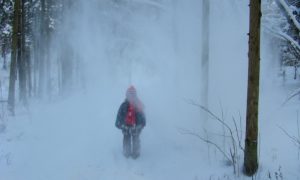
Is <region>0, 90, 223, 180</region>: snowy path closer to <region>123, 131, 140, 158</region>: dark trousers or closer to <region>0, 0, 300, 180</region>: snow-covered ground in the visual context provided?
<region>0, 0, 300, 180</region>: snow-covered ground

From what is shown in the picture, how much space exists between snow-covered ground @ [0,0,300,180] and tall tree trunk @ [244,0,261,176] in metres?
0.37

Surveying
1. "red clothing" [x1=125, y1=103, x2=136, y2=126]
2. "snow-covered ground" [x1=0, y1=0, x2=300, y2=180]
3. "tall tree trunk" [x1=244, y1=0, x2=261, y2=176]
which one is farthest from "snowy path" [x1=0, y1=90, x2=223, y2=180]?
"tall tree trunk" [x1=244, y1=0, x2=261, y2=176]

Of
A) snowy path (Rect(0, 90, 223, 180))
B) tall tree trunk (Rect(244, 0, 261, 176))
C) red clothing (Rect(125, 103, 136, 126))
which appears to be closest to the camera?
tall tree trunk (Rect(244, 0, 261, 176))

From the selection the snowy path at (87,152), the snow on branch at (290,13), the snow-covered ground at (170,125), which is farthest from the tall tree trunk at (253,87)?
the snowy path at (87,152)

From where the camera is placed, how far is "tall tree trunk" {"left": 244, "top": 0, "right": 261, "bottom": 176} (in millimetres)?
9500

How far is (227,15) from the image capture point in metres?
18.9

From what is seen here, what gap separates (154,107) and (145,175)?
1058 centimetres

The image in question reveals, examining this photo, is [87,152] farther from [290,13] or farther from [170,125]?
[290,13]

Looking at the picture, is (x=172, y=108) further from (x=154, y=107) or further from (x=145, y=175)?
(x=145, y=175)

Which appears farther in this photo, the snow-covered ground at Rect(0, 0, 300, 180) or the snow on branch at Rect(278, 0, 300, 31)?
the snow-covered ground at Rect(0, 0, 300, 180)

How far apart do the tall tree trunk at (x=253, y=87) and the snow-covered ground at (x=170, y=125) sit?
37cm

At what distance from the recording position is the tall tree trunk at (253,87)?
374 inches

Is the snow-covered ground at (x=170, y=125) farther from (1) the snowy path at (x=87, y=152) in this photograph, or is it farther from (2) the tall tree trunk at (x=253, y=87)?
(2) the tall tree trunk at (x=253, y=87)

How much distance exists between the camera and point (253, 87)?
31.4ft
